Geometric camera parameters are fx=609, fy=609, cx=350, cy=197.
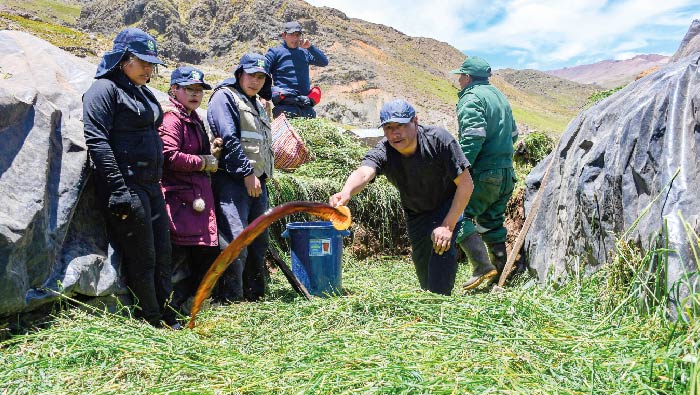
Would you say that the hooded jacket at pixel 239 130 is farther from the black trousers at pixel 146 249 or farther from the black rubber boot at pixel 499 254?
the black rubber boot at pixel 499 254

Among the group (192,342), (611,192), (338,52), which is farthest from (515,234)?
(338,52)

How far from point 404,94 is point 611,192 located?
96.3ft

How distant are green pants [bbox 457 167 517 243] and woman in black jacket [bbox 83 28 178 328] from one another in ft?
8.17

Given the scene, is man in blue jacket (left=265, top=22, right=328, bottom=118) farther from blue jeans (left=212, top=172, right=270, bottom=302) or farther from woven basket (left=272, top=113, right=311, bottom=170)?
blue jeans (left=212, top=172, right=270, bottom=302)

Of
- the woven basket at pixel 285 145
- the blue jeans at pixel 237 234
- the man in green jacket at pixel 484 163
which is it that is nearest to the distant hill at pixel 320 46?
the woven basket at pixel 285 145

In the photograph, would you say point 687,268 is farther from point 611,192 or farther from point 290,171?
point 290,171

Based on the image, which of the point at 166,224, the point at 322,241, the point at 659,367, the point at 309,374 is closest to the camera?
the point at 659,367

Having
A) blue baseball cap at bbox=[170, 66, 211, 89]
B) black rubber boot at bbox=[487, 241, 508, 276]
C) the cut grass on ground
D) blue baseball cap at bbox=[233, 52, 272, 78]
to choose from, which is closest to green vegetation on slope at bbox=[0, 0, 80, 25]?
blue baseball cap at bbox=[233, 52, 272, 78]

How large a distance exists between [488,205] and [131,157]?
2.99 meters

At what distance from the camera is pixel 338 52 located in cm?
3975

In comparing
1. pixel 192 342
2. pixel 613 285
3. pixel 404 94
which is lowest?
pixel 192 342

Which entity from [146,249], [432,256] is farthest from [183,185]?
[432,256]

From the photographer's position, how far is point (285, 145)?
606 cm

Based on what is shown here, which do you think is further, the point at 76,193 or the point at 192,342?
the point at 76,193
